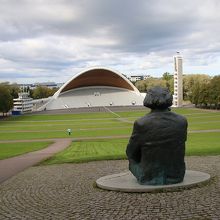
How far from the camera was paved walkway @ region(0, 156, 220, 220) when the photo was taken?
326 inches

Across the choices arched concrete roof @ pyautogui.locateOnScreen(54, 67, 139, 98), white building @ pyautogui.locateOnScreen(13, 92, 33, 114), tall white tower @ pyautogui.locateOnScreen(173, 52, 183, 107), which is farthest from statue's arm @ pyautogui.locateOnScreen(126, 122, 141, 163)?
arched concrete roof @ pyautogui.locateOnScreen(54, 67, 139, 98)

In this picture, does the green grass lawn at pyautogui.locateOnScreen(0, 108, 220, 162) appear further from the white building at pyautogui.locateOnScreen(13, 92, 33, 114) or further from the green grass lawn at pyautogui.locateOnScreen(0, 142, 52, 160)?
the white building at pyautogui.locateOnScreen(13, 92, 33, 114)

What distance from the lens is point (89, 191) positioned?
35.4 feet

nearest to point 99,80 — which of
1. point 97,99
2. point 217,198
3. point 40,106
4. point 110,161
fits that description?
point 97,99

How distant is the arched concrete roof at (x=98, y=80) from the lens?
11784 centimetres

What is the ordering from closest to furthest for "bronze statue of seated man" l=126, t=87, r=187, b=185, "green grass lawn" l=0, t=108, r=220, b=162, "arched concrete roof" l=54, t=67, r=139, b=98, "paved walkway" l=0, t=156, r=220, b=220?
1. "paved walkway" l=0, t=156, r=220, b=220
2. "bronze statue of seated man" l=126, t=87, r=187, b=185
3. "green grass lawn" l=0, t=108, r=220, b=162
4. "arched concrete roof" l=54, t=67, r=139, b=98

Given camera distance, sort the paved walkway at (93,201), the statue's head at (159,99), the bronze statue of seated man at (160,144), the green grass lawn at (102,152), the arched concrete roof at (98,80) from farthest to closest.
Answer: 1. the arched concrete roof at (98,80)
2. the green grass lawn at (102,152)
3. the statue's head at (159,99)
4. the bronze statue of seated man at (160,144)
5. the paved walkway at (93,201)

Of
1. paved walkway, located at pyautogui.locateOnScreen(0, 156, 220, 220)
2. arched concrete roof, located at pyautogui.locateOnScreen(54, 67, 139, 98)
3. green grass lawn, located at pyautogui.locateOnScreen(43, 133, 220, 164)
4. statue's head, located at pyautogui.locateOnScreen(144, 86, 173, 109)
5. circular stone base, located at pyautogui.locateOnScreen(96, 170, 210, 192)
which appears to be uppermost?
arched concrete roof, located at pyautogui.locateOnScreen(54, 67, 139, 98)

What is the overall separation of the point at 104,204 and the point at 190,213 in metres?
2.09

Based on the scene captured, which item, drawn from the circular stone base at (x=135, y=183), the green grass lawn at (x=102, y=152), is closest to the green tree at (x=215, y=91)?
the green grass lawn at (x=102, y=152)

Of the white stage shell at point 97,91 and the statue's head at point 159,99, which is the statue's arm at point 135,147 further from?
the white stage shell at point 97,91

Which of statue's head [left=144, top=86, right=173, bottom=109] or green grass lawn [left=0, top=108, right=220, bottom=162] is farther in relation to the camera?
green grass lawn [left=0, top=108, right=220, bottom=162]

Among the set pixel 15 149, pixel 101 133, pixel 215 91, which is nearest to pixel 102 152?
pixel 15 149

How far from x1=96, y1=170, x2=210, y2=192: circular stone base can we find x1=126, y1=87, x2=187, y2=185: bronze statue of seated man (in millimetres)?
252
